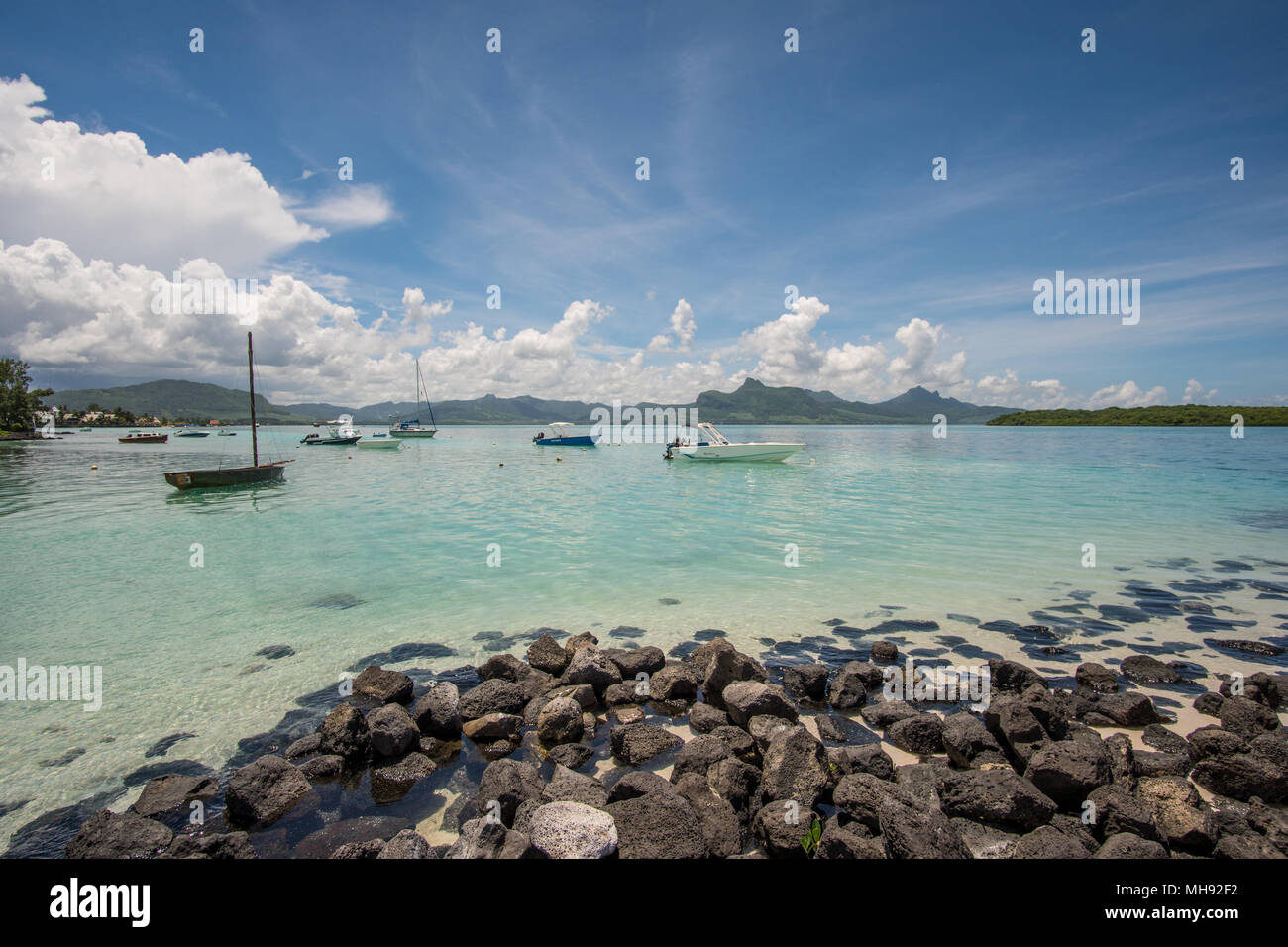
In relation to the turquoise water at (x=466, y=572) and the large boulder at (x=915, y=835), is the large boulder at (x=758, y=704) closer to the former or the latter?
the large boulder at (x=915, y=835)

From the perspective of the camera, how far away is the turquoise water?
922cm

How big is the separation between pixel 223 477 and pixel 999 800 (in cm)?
4615

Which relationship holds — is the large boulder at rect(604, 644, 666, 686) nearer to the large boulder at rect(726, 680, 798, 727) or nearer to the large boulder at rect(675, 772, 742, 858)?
the large boulder at rect(726, 680, 798, 727)

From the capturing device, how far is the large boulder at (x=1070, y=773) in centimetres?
575

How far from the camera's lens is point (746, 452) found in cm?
5738

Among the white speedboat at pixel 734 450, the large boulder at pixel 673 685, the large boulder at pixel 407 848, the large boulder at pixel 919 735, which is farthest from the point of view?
the white speedboat at pixel 734 450

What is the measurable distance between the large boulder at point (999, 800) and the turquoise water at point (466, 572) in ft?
17.5

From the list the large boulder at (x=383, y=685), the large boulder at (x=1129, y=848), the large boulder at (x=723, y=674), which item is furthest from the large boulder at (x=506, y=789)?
the large boulder at (x=1129, y=848)

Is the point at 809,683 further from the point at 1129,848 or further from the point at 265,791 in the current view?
the point at 265,791

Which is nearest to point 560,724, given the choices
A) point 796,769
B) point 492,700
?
point 492,700

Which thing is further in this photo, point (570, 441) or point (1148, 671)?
point (570, 441)

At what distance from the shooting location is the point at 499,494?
126 feet

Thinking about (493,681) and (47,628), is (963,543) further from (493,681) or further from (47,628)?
(47,628)

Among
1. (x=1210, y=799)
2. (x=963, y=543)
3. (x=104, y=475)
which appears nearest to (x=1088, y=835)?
(x=1210, y=799)
